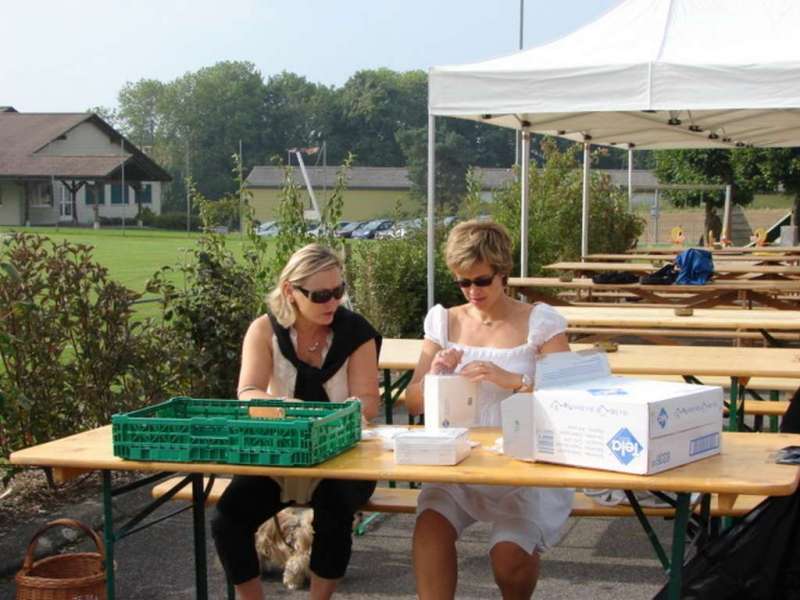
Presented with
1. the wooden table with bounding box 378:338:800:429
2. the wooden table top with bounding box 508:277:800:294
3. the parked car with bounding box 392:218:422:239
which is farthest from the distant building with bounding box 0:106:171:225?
the wooden table with bounding box 378:338:800:429

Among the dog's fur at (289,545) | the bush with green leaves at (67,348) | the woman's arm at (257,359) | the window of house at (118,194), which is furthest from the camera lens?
the window of house at (118,194)

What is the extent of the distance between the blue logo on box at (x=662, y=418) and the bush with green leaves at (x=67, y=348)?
3.35m

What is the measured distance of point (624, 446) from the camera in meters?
2.91

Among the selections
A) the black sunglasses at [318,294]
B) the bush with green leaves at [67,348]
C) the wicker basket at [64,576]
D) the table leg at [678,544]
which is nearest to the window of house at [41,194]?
the bush with green leaves at [67,348]

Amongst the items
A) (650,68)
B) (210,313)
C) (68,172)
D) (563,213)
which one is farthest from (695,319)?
(68,172)

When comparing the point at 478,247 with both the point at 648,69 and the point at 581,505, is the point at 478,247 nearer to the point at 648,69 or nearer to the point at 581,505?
the point at 581,505

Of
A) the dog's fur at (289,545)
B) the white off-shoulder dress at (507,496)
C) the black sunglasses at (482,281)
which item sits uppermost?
the black sunglasses at (482,281)

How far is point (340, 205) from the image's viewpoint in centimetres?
877

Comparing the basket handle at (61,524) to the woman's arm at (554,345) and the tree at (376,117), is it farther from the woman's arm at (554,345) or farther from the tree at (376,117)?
the tree at (376,117)

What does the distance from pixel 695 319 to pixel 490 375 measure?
3.68 metres

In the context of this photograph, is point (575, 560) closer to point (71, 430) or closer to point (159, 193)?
point (71, 430)

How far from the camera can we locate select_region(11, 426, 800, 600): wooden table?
9.46ft

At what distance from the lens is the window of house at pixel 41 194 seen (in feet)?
188

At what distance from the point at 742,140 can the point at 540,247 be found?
287cm
